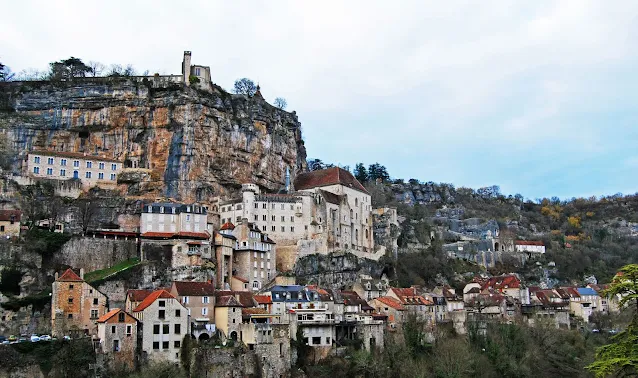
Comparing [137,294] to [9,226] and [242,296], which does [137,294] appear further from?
[9,226]

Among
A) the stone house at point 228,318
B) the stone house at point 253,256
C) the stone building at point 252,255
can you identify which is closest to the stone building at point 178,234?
the stone building at point 252,255

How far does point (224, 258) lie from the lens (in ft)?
185

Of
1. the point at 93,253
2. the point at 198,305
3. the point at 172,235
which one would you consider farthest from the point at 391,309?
the point at 93,253

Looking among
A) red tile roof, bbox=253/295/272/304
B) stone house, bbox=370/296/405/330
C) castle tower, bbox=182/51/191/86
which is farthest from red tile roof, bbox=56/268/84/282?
castle tower, bbox=182/51/191/86

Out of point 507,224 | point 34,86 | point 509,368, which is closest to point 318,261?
point 509,368

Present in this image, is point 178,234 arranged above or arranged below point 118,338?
above

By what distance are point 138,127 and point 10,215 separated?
19.3 metres

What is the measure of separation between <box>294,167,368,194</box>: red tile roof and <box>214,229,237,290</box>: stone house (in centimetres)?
1954

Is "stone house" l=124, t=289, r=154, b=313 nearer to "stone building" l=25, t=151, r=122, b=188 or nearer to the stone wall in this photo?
the stone wall

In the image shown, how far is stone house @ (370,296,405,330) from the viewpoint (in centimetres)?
5528

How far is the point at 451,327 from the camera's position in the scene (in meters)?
58.5

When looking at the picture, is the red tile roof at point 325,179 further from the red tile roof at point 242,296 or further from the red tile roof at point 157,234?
the red tile roof at point 242,296

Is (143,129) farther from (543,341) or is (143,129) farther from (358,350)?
(543,341)

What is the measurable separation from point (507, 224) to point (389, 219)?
42.1 m
